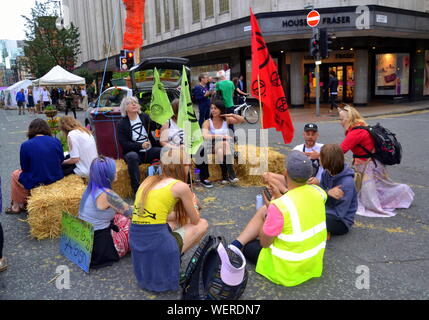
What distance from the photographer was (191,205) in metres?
3.35

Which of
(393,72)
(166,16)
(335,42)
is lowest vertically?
(393,72)

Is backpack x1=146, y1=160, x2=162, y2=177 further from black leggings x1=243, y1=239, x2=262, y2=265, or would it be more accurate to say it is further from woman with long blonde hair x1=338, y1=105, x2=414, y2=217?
woman with long blonde hair x1=338, y1=105, x2=414, y2=217

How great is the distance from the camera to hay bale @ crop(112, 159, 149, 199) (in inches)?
238

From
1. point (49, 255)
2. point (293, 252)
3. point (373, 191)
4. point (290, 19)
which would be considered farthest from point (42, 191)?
point (290, 19)

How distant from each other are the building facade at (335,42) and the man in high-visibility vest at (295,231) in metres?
17.6

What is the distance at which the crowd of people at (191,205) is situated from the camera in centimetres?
319

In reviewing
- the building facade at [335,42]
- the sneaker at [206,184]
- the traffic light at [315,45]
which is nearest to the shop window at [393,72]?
the building facade at [335,42]

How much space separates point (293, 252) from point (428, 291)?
116 centimetres

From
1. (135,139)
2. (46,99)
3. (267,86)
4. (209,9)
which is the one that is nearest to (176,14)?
(209,9)

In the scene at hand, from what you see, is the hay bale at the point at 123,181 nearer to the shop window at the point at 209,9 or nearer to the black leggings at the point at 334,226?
the black leggings at the point at 334,226

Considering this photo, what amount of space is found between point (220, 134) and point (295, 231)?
367 centimetres

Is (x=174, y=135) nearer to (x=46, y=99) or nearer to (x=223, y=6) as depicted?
(x=223, y=6)

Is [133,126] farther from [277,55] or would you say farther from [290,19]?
[277,55]

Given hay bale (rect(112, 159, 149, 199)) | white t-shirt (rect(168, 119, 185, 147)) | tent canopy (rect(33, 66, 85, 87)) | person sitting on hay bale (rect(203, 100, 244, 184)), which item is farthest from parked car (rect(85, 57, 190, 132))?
tent canopy (rect(33, 66, 85, 87))
